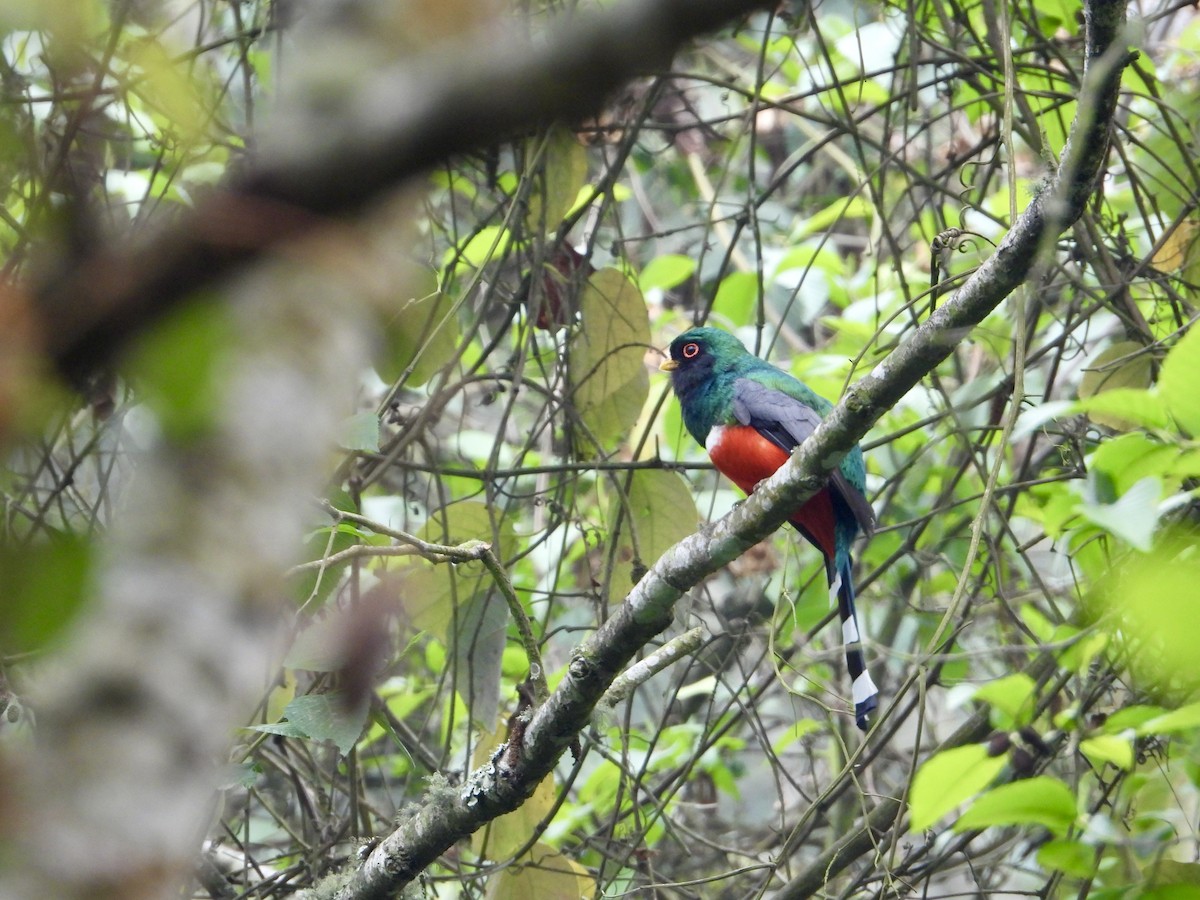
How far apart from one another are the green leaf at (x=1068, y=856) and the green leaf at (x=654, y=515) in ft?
7.76

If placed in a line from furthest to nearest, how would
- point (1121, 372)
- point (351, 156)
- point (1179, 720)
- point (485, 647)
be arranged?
1. point (1121, 372)
2. point (485, 647)
3. point (1179, 720)
4. point (351, 156)

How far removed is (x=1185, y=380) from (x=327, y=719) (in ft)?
6.97

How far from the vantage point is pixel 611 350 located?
4305 mm

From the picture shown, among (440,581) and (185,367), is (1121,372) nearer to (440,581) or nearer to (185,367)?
(440,581)

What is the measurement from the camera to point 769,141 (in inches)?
311

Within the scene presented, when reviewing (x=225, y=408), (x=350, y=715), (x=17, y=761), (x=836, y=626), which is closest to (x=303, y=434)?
(x=225, y=408)

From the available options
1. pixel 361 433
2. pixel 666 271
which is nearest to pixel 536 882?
pixel 361 433

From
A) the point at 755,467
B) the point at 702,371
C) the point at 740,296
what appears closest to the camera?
the point at 755,467

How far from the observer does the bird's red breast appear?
5.00 metres

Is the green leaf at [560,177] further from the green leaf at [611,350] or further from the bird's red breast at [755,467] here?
the bird's red breast at [755,467]

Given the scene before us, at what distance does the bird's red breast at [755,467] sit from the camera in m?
5.00

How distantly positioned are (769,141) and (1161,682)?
588 cm

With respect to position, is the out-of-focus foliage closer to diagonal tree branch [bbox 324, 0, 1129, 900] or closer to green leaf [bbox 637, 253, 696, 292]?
green leaf [bbox 637, 253, 696, 292]

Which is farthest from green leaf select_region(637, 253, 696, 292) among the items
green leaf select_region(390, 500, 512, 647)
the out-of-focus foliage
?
green leaf select_region(390, 500, 512, 647)
